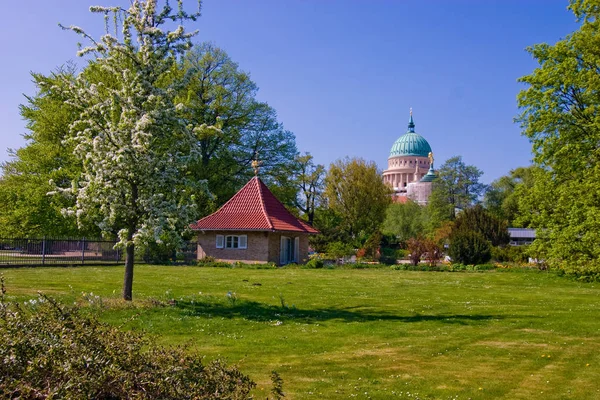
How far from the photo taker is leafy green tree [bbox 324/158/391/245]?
2383 inches

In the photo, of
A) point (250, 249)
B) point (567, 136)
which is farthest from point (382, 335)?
point (250, 249)

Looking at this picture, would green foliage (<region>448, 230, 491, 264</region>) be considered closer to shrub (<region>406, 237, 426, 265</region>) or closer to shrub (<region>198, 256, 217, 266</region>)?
shrub (<region>406, 237, 426, 265</region>)

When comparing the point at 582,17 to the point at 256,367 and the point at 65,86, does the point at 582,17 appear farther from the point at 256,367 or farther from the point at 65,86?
the point at 256,367

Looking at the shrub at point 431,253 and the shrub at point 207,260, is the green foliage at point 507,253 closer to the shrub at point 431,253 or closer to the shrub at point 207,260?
the shrub at point 431,253

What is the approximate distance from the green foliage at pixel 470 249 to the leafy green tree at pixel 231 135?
60.6ft

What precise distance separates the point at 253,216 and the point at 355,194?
22474mm

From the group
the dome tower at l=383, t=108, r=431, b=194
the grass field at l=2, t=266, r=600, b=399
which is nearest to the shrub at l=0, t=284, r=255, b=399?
the grass field at l=2, t=266, r=600, b=399

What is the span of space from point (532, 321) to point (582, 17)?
963 inches

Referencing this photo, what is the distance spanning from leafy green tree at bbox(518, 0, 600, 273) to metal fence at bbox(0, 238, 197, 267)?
2074cm

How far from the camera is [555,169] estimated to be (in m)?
31.2

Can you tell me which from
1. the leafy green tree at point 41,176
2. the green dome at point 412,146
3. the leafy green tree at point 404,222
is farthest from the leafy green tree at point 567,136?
the green dome at point 412,146

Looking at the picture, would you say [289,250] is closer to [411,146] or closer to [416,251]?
[416,251]

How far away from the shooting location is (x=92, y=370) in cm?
474

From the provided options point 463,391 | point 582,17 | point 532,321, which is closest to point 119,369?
point 463,391
